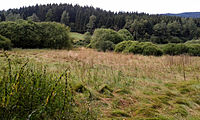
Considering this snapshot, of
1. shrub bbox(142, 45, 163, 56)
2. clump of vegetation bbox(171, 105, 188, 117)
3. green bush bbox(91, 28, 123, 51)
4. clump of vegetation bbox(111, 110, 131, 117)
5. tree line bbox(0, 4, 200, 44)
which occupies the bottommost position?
clump of vegetation bbox(171, 105, 188, 117)

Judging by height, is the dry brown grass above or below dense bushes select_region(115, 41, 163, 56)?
below

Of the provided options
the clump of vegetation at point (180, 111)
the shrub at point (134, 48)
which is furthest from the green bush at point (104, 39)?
the clump of vegetation at point (180, 111)

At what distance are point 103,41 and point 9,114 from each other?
26604 millimetres

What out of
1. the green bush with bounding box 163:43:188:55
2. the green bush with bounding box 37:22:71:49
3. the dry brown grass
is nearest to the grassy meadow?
the dry brown grass

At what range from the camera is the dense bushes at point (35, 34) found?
2352 cm

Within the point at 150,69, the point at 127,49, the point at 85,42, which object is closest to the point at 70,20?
the point at 85,42

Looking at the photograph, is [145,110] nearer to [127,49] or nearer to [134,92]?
[134,92]

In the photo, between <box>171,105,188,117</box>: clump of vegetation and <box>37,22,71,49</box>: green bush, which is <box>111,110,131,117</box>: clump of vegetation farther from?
<box>37,22,71,49</box>: green bush

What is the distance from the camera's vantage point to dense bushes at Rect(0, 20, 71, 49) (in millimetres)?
23516

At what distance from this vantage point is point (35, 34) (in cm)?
2530

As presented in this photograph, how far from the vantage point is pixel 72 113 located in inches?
114

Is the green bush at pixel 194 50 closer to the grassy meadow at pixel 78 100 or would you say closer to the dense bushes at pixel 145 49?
the dense bushes at pixel 145 49

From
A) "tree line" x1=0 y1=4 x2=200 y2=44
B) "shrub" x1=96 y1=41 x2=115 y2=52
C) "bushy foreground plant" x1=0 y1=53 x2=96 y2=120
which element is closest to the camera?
"bushy foreground plant" x1=0 y1=53 x2=96 y2=120

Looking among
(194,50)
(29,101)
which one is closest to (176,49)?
(194,50)
